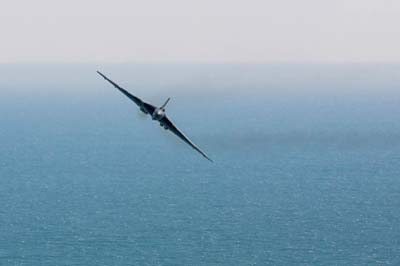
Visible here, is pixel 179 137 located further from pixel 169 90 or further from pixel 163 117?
pixel 169 90

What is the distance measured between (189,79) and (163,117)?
785 centimetres

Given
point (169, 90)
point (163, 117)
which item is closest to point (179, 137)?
point (163, 117)

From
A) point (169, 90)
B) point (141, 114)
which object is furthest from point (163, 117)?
point (169, 90)

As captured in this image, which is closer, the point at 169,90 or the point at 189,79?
the point at 169,90

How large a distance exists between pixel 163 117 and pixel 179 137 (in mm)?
3891

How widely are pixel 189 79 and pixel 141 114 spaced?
1019cm

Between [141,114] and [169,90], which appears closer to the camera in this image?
[169,90]

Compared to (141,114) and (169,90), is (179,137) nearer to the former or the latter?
(141,114)

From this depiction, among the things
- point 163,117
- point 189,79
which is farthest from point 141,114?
point 189,79

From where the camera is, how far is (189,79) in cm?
→ 9562

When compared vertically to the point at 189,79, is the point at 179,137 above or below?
below

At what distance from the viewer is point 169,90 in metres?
88.9

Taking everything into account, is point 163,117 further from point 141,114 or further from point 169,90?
point 169,90

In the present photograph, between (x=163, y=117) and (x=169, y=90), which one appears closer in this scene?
(x=169, y=90)
